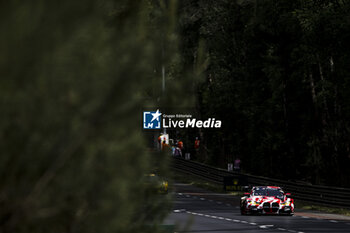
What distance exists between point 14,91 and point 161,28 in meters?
A: 1.18

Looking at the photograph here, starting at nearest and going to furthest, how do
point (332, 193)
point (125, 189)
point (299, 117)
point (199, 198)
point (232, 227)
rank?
point (125, 189), point (232, 227), point (332, 193), point (199, 198), point (299, 117)

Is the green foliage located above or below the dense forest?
below

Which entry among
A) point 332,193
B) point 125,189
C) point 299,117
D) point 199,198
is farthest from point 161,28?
point 299,117

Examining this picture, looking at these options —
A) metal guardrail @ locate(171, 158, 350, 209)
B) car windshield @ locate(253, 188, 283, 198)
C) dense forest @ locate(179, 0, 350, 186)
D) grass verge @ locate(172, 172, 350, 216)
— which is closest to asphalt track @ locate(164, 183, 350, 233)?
car windshield @ locate(253, 188, 283, 198)

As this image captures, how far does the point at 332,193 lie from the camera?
39.6m

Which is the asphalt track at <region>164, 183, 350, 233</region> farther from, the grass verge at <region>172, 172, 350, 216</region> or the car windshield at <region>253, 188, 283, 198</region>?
the grass verge at <region>172, 172, 350, 216</region>

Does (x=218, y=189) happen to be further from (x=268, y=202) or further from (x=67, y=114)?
(x=67, y=114)

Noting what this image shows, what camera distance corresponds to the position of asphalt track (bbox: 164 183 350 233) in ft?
93.3

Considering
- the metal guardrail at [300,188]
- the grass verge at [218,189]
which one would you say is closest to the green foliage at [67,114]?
the grass verge at [218,189]

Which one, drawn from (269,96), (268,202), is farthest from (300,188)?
(269,96)

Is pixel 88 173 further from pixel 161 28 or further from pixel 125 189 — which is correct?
pixel 161 28

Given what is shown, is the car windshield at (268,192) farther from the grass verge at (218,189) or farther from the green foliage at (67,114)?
the green foliage at (67,114)

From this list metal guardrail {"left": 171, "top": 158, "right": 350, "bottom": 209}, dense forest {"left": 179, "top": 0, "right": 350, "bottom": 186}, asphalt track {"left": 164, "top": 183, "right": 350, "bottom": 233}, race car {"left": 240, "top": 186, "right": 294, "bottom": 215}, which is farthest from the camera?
dense forest {"left": 179, "top": 0, "right": 350, "bottom": 186}

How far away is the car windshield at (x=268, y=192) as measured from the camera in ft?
114
